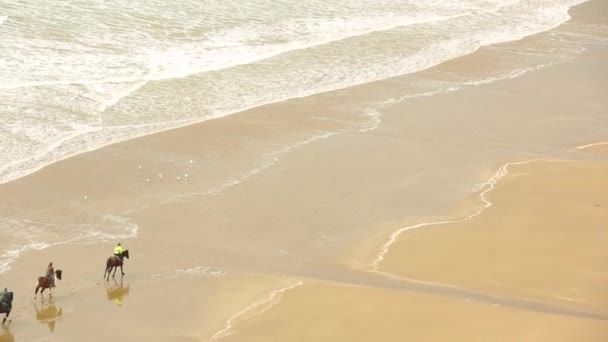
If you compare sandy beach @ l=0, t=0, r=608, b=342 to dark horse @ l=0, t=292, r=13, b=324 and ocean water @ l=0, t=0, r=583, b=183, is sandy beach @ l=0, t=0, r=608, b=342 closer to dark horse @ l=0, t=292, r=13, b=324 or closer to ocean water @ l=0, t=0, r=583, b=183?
dark horse @ l=0, t=292, r=13, b=324

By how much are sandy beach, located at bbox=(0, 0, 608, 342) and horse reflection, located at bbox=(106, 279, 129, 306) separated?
3 centimetres

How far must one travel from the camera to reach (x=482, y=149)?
20.3m

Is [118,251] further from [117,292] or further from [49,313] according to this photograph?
[49,313]

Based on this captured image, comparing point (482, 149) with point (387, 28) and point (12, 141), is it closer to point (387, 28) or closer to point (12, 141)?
point (12, 141)

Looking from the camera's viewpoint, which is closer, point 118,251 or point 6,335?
point 6,335

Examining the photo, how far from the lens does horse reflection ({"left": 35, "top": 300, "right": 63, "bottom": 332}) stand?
1276 centimetres

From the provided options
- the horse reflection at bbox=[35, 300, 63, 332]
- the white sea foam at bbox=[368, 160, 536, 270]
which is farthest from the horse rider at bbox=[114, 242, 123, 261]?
the white sea foam at bbox=[368, 160, 536, 270]

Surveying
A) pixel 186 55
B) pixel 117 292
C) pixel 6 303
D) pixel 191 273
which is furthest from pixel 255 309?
pixel 186 55

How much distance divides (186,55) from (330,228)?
12.5 metres

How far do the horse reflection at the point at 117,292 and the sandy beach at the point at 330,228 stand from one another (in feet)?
0.09

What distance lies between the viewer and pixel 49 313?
511 inches

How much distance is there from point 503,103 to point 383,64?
4.40 meters

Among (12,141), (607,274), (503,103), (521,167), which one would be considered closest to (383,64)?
(503,103)

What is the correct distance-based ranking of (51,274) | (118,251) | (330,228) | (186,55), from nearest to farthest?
(51,274) < (118,251) < (330,228) < (186,55)
